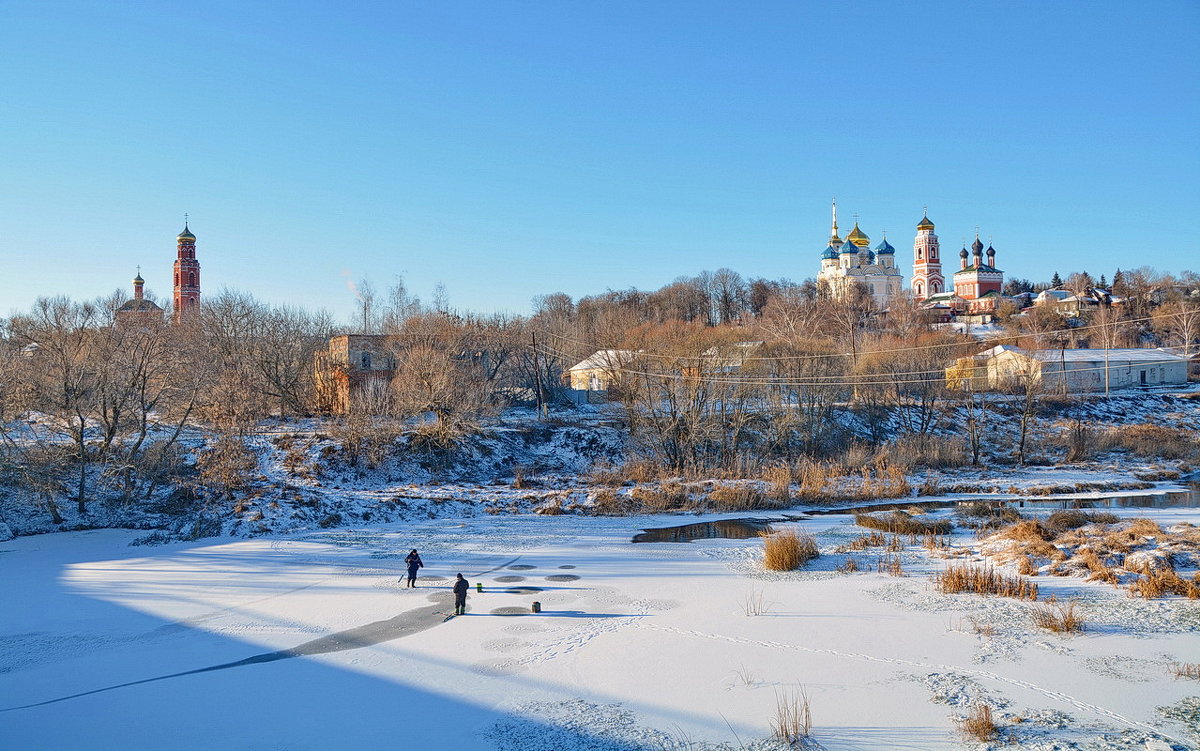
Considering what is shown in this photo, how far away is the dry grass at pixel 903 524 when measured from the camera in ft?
71.7

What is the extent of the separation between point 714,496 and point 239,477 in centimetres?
1688

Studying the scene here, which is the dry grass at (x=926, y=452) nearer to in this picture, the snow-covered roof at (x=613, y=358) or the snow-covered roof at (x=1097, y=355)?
the snow-covered roof at (x=613, y=358)

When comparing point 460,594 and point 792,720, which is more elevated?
point 460,594

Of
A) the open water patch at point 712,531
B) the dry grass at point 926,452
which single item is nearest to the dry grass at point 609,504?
the open water patch at point 712,531

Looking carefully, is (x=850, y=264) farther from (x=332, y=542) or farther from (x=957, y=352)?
(x=332, y=542)

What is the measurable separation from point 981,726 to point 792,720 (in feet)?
6.66

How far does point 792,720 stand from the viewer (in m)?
8.95

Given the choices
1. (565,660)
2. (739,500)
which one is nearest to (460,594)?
(565,660)

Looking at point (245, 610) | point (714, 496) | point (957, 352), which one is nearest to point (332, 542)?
point (245, 610)

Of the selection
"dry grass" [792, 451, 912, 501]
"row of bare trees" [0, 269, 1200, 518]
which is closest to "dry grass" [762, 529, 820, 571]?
"dry grass" [792, 451, 912, 501]

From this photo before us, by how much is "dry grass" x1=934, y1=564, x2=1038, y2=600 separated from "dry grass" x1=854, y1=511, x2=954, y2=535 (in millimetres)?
6255

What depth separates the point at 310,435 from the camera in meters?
35.2

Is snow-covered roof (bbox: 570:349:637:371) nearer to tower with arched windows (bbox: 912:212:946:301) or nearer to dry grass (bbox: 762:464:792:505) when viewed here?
dry grass (bbox: 762:464:792:505)

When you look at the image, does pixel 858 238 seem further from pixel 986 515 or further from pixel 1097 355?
pixel 986 515
